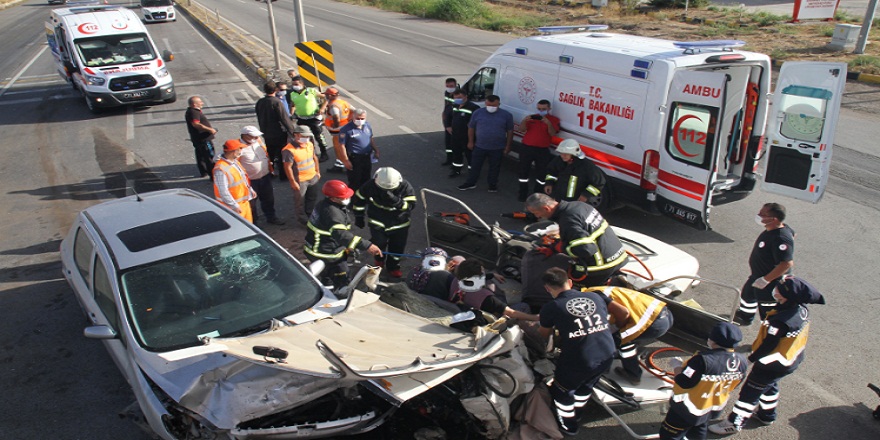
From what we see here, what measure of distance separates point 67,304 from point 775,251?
765cm

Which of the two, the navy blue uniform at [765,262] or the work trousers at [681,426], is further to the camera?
the navy blue uniform at [765,262]

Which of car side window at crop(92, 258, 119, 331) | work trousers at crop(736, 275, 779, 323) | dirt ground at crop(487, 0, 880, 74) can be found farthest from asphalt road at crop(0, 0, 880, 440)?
dirt ground at crop(487, 0, 880, 74)

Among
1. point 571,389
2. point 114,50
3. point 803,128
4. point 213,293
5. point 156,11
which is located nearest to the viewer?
point 571,389

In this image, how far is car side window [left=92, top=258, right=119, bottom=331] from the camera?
5016 mm

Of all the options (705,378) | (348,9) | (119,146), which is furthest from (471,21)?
(705,378)

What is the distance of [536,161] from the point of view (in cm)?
951

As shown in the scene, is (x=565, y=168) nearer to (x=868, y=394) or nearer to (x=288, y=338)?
(x=868, y=394)

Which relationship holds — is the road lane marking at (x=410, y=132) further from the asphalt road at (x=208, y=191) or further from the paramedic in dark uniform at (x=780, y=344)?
the paramedic in dark uniform at (x=780, y=344)

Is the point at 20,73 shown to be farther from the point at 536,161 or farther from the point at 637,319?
the point at 637,319

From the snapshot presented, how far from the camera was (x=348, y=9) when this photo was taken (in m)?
40.1

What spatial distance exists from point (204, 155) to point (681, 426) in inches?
356

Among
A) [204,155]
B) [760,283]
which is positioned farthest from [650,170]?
[204,155]

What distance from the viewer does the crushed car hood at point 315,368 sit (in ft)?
12.1

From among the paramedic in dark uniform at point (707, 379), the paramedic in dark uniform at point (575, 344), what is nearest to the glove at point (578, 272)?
the paramedic in dark uniform at point (575, 344)
